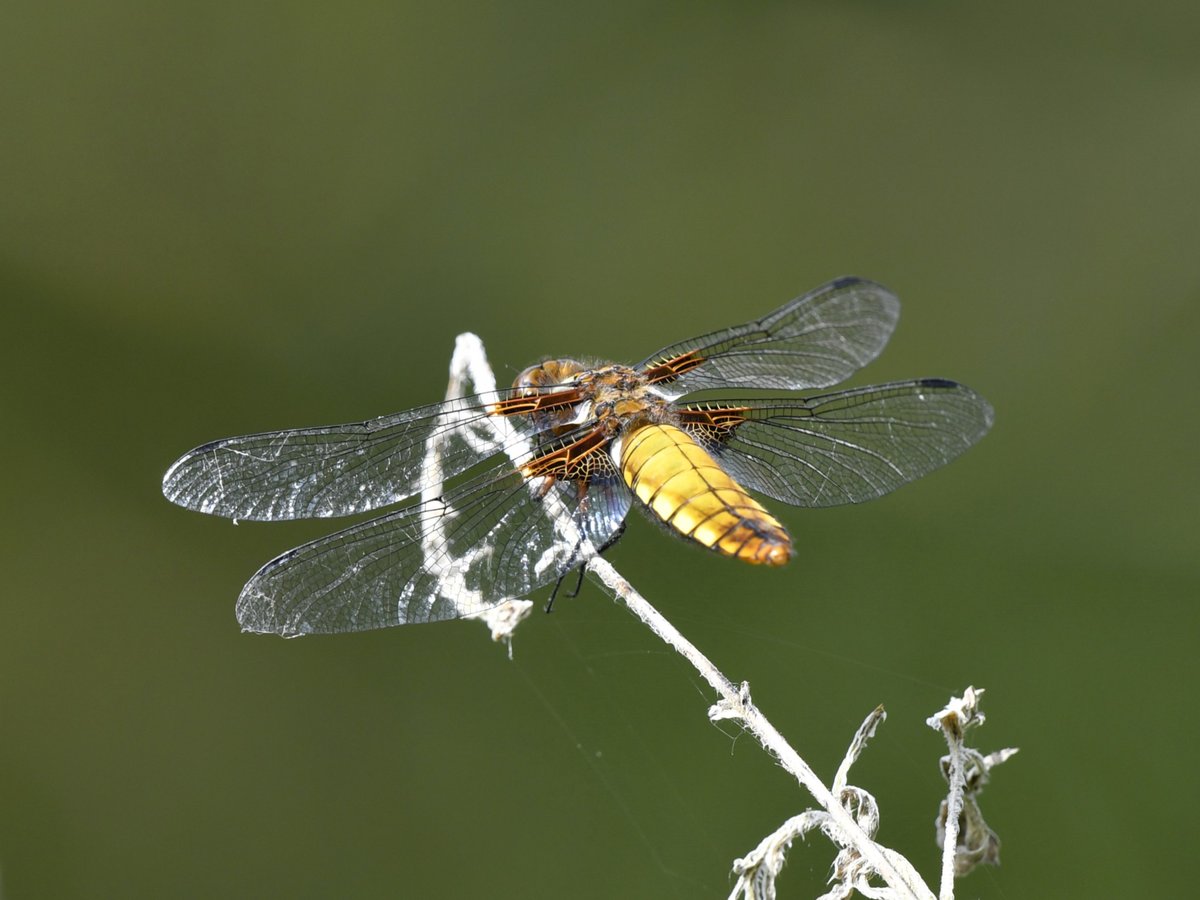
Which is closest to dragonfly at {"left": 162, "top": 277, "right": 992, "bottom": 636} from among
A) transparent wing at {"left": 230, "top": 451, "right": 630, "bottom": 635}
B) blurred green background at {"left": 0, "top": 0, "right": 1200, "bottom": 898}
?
transparent wing at {"left": 230, "top": 451, "right": 630, "bottom": 635}

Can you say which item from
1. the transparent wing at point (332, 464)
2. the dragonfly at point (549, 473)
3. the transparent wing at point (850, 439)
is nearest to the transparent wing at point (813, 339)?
the dragonfly at point (549, 473)

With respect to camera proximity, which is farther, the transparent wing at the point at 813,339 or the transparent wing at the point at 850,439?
the transparent wing at the point at 813,339

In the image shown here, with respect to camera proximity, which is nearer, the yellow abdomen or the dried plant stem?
the dried plant stem

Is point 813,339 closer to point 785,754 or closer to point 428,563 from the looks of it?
point 428,563

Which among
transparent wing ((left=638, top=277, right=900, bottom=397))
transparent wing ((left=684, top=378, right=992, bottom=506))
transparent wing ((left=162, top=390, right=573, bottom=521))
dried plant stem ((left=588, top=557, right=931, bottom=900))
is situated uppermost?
transparent wing ((left=162, top=390, right=573, bottom=521))

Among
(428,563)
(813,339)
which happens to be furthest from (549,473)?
(813,339)

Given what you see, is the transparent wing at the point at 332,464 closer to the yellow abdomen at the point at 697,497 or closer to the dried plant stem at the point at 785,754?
the yellow abdomen at the point at 697,497

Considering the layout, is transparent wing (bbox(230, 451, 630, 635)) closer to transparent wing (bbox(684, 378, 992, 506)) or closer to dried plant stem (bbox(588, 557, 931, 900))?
dried plant stem (bbox(588, 557, 931, 900))
